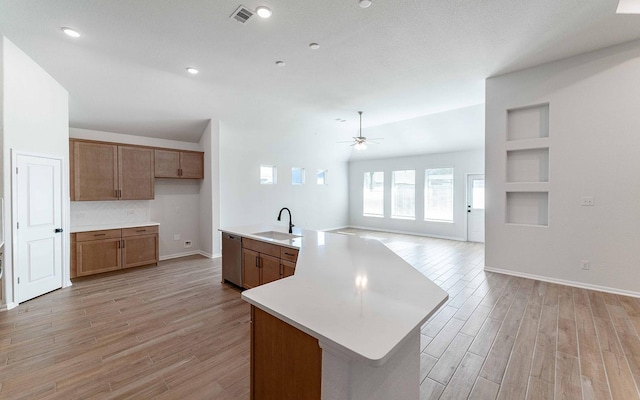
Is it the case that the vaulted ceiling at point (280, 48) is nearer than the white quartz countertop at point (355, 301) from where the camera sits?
No

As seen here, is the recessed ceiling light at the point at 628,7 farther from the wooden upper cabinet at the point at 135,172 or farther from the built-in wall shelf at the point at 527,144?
the wooden upper cabinet at the point at 135,172

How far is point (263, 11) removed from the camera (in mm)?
2602

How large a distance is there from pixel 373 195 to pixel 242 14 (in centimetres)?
781

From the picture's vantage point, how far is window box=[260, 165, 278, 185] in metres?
7.34

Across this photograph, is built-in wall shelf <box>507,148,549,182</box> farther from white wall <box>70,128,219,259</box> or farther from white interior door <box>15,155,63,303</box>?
white interior door <box>15,155,63,303</box>

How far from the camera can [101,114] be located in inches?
181

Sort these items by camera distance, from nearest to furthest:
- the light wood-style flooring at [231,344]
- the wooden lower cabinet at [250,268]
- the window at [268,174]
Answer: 1. the light wood-style flooring at [231,344]
2. the wooden lower cabinet at [250,268]
3. the window at [268,174]

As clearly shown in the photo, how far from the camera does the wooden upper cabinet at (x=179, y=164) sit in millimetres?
5406

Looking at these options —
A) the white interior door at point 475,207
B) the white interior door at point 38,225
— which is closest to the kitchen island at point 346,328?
the white interior door at point 38,225

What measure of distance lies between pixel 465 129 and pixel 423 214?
282 cm

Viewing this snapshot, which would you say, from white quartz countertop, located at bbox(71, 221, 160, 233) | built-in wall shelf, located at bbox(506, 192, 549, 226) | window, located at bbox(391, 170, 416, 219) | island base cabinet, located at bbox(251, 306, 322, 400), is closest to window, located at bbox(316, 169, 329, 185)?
window, located at bbox(391, 170, 416, 219)

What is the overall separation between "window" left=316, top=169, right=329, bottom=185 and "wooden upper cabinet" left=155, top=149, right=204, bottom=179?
13.2 feet

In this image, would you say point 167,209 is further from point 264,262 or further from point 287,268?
point 287,268

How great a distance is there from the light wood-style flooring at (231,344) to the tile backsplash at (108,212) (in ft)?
4.58
